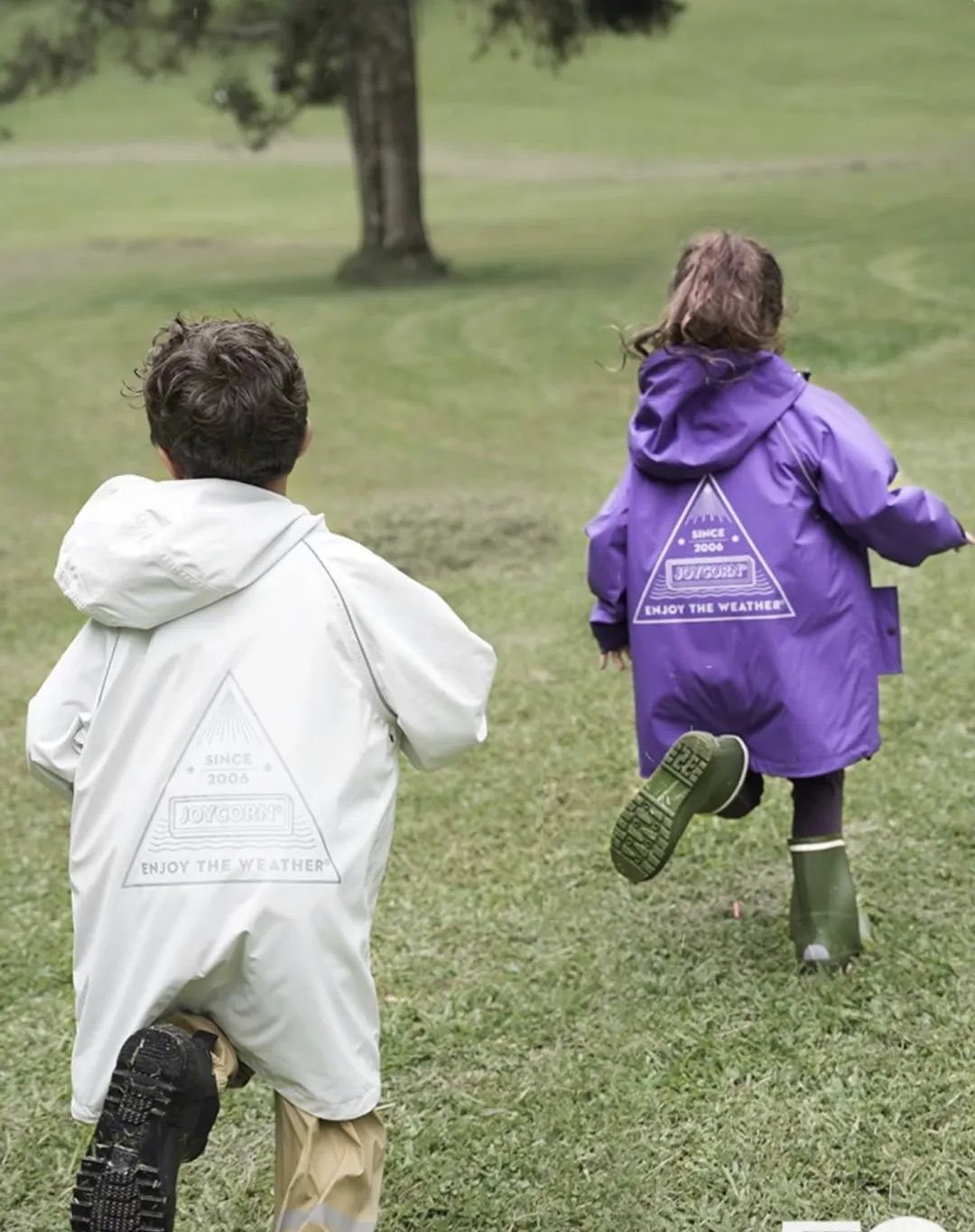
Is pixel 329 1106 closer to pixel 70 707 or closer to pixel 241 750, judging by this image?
pixel 241 750

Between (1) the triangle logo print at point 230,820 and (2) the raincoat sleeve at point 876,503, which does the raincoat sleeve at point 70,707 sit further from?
(2) the raincoat sleeve at point 876,503

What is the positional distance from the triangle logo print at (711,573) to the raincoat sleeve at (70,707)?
1424mm

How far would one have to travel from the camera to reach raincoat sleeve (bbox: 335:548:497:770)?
7.65ft

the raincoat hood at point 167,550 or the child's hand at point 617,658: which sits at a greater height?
the raincoat hood at point 167,550

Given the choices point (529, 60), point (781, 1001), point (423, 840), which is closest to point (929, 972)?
point (781, 1001)

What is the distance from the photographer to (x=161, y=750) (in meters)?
2.28

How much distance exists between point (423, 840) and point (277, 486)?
2313 millimetres

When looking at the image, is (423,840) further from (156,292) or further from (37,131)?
(37,131)

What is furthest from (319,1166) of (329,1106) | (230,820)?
(230,820)

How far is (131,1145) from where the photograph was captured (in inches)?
82.7

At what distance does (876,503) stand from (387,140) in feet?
58.8

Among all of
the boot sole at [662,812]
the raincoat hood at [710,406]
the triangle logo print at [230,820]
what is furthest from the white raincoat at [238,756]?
the raincoat hood at [710,406]

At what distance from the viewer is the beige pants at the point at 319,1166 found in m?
2.30

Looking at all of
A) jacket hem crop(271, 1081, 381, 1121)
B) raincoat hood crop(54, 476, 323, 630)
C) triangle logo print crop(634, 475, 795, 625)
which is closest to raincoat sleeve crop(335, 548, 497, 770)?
raincoat hood crop(54, 476, 323, 630)
